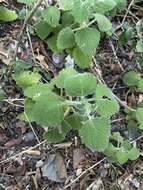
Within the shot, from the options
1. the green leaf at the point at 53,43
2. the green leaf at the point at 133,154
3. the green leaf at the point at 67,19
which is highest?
the green leaf at the point at 67,19

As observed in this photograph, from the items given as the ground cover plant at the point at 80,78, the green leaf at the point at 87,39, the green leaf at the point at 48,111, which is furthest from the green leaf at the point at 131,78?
the green leaf at the point at 48,111

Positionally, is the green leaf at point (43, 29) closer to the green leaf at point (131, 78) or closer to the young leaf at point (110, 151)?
the green leaf at point (131, 78)

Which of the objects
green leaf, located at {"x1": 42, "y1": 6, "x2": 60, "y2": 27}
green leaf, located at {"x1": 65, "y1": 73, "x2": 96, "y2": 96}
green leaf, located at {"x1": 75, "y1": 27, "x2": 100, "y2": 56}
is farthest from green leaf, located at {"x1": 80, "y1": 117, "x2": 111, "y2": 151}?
green leaf, located at {"x1": 42, "y1": 6, "x2": 60, "y2": 27}

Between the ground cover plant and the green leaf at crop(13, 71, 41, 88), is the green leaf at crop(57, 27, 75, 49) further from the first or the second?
the green leaf at crop(13, 71, 41, 88)

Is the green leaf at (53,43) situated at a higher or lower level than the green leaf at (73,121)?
higher

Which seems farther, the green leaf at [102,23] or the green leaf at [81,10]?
the green leaf at [102,23]

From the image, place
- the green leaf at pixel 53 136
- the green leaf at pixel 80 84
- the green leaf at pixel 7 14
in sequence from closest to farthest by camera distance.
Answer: the green leaf at pixel 80 84
the green leaf at pixel 53 136
the green leaf at pixel 7 14

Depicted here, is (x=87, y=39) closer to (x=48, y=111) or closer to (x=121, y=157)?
(x=48, y=111)

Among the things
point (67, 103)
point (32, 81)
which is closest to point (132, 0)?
point (32, 81)
